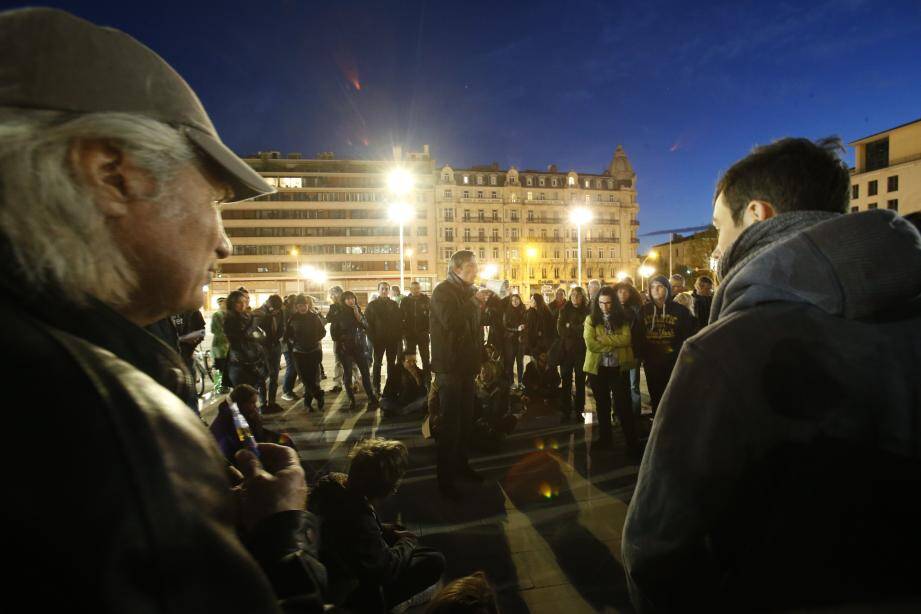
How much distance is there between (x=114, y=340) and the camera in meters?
0.67

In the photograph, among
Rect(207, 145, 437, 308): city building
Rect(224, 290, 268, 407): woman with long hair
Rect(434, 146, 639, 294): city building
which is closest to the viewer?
Rect(224, 290, 268, 407): woman with long hair

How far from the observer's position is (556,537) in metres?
3.79

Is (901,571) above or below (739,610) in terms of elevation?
above

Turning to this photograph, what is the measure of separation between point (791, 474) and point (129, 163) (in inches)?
67.0

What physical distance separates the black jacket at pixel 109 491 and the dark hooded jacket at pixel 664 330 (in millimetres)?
6298

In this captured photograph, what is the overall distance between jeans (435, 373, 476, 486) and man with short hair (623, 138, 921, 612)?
3.50 meters

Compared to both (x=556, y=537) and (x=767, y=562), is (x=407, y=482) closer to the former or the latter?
(x=556, y=537)

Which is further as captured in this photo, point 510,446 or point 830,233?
point 510,446

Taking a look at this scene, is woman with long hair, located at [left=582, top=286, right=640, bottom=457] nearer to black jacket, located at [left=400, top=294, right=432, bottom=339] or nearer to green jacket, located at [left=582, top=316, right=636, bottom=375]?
green jacket, located at [left=582, top=316, right=636, bottom=375]

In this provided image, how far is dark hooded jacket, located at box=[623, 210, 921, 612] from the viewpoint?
1.06 m

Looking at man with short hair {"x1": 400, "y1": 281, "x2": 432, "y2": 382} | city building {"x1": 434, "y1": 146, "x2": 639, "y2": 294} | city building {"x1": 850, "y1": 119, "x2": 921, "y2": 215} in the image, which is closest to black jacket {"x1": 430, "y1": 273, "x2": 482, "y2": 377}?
man with short hair {"x1": 400, "y1": 281, "x2": 432, "y2": 382}

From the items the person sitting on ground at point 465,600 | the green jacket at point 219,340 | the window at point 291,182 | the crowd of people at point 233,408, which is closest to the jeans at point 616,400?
the person sitting on ground at point 465,600

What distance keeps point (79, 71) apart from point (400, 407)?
747 centimetres

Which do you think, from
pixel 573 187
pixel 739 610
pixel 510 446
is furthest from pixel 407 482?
pixel 573 187
